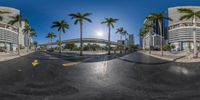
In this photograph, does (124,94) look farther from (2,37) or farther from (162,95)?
(2,37)

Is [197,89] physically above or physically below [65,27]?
below

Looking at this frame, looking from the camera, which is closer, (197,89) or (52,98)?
(52,98)

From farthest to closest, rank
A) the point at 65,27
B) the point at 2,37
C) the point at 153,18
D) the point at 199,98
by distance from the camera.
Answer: the point at 2,37, the point at 65,27, the point at 153,18, the point at 199,98

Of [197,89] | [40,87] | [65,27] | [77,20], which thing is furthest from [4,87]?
[65,27]

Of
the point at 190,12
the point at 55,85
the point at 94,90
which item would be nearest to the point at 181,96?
the point at 94,90

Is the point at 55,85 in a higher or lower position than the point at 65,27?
lower

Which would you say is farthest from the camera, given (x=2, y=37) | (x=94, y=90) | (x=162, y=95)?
(x=2, y=37)

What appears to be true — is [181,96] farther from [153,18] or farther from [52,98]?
[153,18]

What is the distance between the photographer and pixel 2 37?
7613 inches

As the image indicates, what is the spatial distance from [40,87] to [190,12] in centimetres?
4344

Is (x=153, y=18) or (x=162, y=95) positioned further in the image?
(x=153, y=18)

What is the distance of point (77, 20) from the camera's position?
64062mm

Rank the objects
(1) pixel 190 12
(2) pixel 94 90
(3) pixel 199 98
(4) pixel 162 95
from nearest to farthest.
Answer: (3) pixel 199 98 < (4) pixel 162 95 < (2) pixel 94 90 < (1) pixel 190 12

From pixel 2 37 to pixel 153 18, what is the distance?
168863 millimetres
